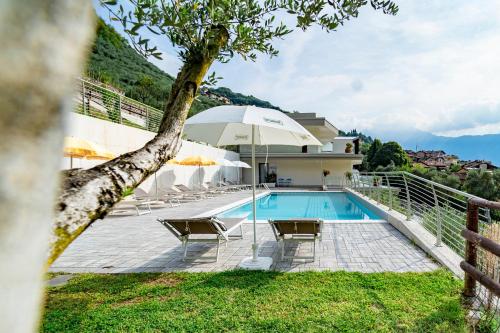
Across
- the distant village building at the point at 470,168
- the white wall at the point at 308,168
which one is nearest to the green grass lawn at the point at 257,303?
the white wall at the point at 308,168

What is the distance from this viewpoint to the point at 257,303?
3824mm

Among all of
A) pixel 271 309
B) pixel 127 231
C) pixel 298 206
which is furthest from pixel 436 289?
pixel 298 206

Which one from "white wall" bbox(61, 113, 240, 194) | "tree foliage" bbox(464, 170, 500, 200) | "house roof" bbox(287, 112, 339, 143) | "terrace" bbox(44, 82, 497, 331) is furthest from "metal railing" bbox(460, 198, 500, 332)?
"tree foliage" bbox(464, 170, 500, 200)

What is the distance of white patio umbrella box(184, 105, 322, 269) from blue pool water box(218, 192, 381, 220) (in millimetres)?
4608

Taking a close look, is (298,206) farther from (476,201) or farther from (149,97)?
(149,97)

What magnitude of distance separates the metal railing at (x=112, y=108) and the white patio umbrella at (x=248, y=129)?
5.05 metres

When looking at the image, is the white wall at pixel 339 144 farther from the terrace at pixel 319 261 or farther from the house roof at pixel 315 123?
the terrace at pixel 319 261

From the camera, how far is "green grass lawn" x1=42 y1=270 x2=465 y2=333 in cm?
330

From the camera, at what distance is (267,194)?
2192 centimetres

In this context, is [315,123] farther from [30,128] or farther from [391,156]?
[391,156]

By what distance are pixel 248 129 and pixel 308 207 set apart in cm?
1102

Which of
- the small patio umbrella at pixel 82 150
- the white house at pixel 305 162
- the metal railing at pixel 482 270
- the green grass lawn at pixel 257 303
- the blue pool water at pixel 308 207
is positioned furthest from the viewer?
the white house at pixel 305 162

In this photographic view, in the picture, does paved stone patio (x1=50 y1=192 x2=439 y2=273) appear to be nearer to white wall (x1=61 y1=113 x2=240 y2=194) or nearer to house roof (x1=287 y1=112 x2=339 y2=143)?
white wall (x1=61 y1=113 x2=240 y2=194)

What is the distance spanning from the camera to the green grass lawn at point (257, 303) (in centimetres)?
330
